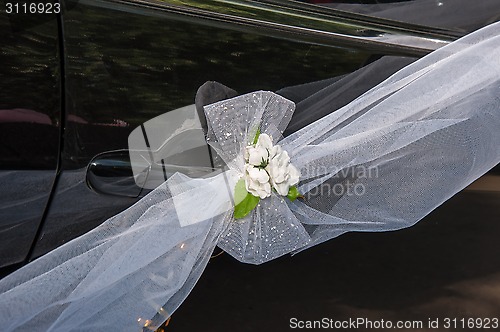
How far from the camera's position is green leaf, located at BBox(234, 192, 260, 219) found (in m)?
1.34

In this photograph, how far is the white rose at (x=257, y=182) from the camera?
4.29 ft

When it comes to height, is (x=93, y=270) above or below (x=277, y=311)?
above

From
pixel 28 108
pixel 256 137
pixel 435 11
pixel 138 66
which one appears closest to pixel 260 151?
pixel 256 137

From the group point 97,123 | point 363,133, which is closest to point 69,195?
point 97,123

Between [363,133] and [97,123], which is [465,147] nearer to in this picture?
[363,133]

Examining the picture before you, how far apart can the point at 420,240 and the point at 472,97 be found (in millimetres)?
294

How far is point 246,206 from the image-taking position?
1.34m

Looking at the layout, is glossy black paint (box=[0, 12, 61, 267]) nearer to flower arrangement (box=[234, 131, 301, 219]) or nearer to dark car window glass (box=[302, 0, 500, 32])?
flower arrangement (box=[234, 131, 301, 219])

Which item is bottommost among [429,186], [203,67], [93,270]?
[93,270]

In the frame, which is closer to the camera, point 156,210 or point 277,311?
point 156,210

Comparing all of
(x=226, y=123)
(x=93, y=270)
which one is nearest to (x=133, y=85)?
(x=226, y=123)

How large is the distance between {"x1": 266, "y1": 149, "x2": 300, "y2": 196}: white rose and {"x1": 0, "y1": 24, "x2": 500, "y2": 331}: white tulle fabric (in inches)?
1.1

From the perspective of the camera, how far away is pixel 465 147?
1394 mm

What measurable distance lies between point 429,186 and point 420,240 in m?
0.14
